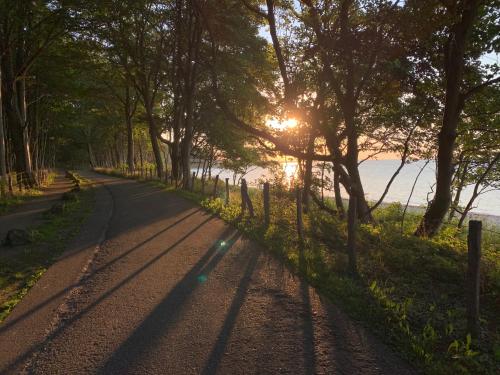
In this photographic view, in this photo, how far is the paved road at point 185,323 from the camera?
12.7 feet

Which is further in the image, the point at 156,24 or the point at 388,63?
the point at 156,24

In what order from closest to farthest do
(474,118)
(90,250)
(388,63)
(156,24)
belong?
(90,250), (388,63), (474,118), (156,24)

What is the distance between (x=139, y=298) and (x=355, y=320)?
347 centimetres

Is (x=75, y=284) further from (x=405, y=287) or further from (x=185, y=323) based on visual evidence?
(x=405, y=287)

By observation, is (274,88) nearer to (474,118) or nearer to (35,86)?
(474,118)

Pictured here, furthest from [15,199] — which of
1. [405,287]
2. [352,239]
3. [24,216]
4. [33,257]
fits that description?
[405,287]

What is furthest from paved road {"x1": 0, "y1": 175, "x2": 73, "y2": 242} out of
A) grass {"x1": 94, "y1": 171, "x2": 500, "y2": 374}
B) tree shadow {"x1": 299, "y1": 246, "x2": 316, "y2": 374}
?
tree shadow {"x1": 299, "y1": 246, "x2": 316, "y2": 374}

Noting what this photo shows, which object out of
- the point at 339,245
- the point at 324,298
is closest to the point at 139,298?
the point at 324,298

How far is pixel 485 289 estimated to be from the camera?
6.00 m

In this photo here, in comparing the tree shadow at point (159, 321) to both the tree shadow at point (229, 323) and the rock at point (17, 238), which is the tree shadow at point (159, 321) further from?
the rock at point (17, 238)

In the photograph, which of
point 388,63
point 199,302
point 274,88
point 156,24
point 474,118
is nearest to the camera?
point 199,302

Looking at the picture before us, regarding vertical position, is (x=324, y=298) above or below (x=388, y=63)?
below

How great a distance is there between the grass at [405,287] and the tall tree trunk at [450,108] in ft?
5.64

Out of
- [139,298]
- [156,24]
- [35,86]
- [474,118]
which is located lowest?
[139,298]
